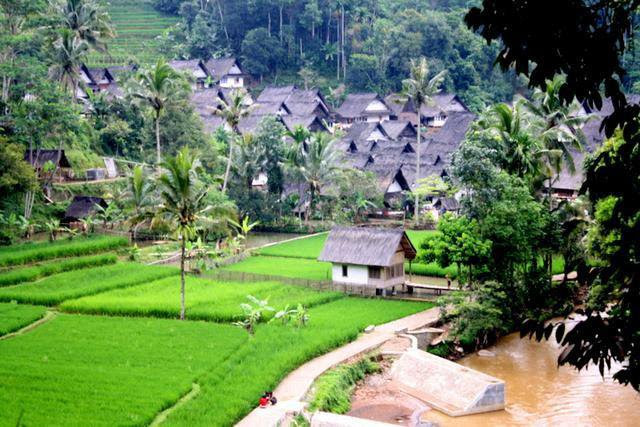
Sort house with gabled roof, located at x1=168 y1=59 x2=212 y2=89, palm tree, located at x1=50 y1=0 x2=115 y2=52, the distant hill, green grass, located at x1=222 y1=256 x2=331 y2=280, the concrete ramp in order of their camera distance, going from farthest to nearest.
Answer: the distant hill → house with gabled roof, located at x1=168 y1=59 x2=212 y2=89 → palm tree, located at x1=50 y1=0 x2=115 y2=52 → green grass, located at x1=222 y1=256 x2=331 y2=280 → the concrete ramp

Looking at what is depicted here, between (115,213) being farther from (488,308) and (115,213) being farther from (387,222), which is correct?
(488,308)

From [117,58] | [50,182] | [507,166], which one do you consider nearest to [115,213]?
[50,182]

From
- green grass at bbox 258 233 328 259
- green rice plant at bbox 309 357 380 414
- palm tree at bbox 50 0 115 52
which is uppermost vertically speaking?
palm tree at bbox 50 0 115 52

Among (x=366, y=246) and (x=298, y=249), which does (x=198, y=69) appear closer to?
(x=298, y=249)

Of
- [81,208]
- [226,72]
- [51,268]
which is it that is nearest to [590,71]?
[51,268]

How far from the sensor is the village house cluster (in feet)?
165

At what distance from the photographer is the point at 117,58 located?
7538cm

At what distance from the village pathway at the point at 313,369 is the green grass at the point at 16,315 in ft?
28.3

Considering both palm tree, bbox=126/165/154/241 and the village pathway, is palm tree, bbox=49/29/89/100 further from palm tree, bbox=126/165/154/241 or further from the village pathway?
the village pathway

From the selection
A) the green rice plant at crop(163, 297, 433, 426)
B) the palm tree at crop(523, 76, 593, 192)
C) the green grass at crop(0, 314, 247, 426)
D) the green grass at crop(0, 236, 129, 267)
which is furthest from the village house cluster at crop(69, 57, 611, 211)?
the green grass at crop(0, 314, 247, 426)

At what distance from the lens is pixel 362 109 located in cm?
6981

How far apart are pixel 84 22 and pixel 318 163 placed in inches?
623

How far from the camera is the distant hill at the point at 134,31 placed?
76188 mm

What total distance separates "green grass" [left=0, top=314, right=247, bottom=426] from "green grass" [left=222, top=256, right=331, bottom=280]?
8.60 metres
